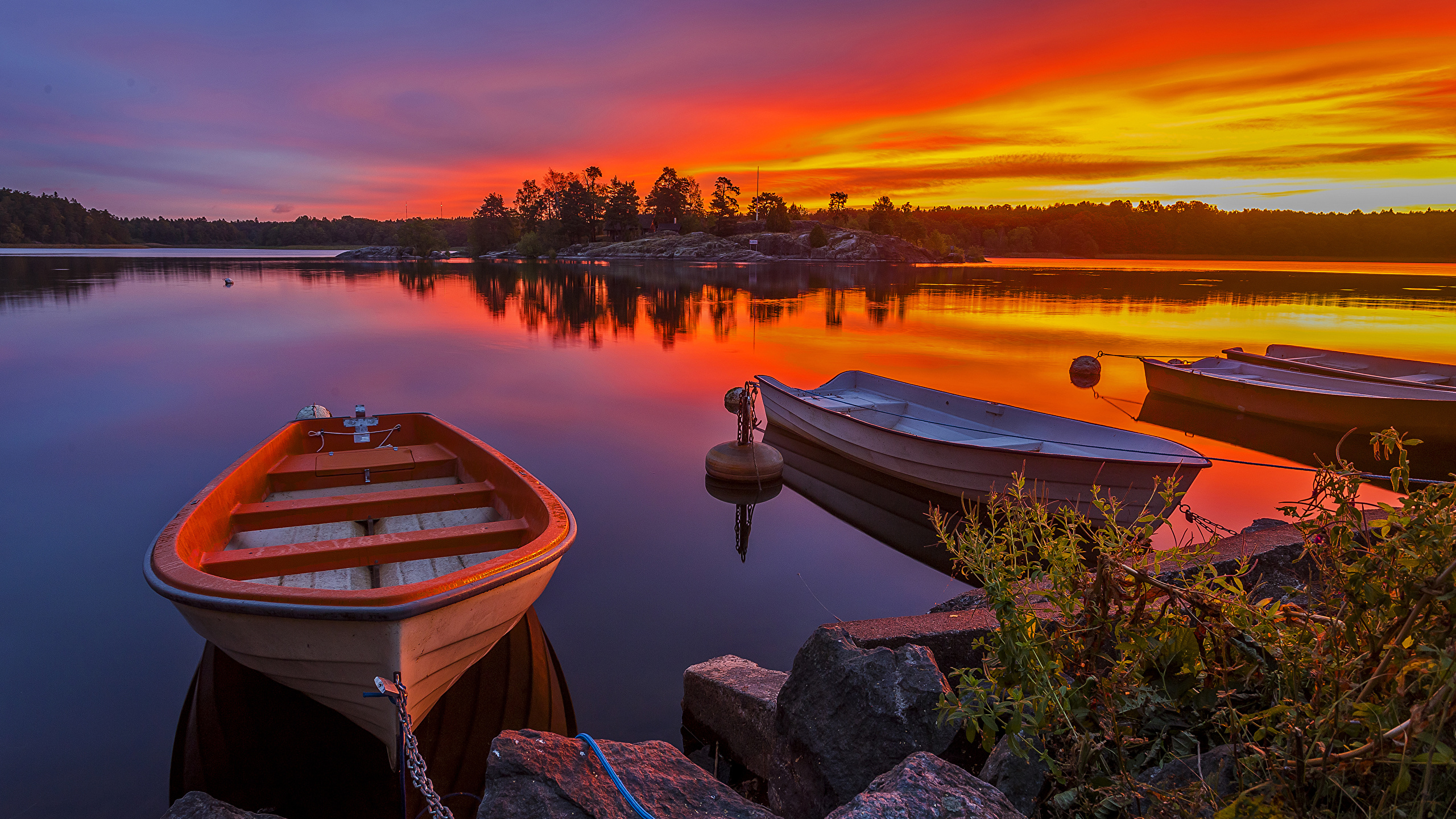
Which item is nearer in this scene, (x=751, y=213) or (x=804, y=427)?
(x=804, y=427)

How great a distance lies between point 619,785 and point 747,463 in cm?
828

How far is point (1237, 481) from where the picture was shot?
1257cm

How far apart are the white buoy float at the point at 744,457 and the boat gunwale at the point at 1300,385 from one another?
1174cm

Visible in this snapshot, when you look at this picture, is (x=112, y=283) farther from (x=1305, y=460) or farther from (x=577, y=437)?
(x=1305, y=460)

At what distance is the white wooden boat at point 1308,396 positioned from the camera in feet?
43.8

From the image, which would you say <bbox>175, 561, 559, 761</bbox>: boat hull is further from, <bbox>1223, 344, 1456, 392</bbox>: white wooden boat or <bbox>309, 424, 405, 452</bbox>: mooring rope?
<bbox>1223, 344, 1456, 392</bbox>: white wooden boat

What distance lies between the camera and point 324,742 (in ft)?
15.6

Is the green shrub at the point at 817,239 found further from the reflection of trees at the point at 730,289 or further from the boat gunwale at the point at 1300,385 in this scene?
the boat gunwale at the point at 1300,385

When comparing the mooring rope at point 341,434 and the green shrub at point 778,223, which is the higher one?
the green shrub at point 778,223

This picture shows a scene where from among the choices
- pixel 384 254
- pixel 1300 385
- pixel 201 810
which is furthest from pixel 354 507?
pixel 384 254

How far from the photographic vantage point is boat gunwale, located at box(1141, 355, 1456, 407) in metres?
13.3

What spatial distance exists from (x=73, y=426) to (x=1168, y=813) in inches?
793

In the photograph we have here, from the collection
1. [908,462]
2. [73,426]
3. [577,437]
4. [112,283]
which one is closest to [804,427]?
[908,462]

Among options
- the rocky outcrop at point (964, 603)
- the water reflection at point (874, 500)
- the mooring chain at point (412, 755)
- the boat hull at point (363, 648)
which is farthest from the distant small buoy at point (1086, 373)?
the mooring chain at point (412, 755)
